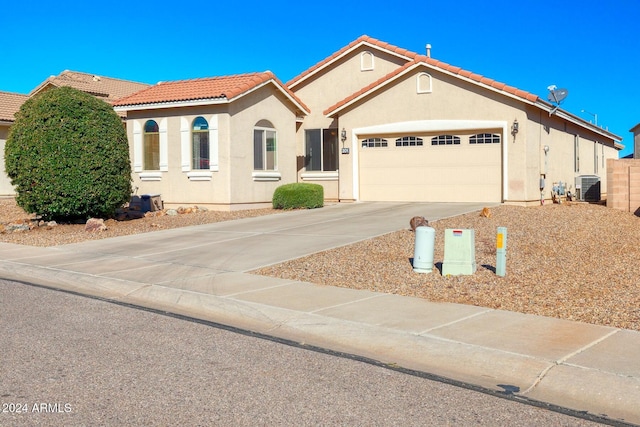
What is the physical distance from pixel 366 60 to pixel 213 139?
697 centimetres

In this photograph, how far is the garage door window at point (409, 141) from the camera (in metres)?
22.0

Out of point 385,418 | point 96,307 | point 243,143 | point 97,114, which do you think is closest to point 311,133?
point 243,143

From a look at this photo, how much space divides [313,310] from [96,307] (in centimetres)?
285

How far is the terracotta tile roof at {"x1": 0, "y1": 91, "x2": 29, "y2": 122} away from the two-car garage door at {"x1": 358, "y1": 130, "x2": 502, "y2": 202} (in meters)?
14.6

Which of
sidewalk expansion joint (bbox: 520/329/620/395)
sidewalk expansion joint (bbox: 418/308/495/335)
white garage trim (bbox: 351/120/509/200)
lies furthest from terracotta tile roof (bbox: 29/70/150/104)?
sidewalk expansion joint (bbox: 520/329/620/395)

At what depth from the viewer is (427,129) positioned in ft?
70.8

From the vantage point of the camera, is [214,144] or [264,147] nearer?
[214,144]

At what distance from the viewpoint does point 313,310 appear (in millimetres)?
8344

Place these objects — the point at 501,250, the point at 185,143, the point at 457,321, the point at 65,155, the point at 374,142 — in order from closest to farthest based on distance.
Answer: the point at 457,321
the point at 501,250
the point at 65,155
the point at 185,143
the point at 374,142

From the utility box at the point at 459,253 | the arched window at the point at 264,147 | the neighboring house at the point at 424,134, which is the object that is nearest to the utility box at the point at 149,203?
the arched window at the point at 264,147

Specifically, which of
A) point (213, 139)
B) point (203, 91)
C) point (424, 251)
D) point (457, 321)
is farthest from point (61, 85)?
point (457, 321)

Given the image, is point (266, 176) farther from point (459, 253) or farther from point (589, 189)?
point (459, 253)

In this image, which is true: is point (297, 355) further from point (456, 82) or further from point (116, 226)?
point (456, 82)

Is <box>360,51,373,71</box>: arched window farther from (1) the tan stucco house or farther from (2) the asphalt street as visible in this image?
(2) the asphalt street
